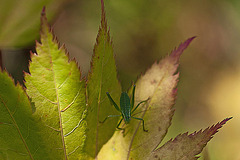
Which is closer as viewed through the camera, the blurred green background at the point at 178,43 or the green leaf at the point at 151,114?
the green leaf at the point at 151,114

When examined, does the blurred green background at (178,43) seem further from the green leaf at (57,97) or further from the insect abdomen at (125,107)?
the green leaf at (57,97)

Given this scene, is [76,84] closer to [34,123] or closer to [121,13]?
[34,123]

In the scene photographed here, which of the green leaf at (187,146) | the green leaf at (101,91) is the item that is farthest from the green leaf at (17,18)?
the green leaf at (187,146)

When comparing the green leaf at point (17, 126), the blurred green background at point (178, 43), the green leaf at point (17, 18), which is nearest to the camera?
the green leaf at point (17, 126)

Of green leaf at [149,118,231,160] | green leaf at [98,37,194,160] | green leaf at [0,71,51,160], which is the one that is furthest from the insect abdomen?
green leaf at [0,71,51,160]

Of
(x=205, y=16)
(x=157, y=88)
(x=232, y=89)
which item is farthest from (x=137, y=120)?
(x=205, y=16)

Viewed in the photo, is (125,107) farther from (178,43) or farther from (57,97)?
(178,43)

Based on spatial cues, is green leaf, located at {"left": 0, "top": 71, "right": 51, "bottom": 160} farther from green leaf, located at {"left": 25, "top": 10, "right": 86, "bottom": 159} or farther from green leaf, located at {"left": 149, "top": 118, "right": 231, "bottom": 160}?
green leaf, located at {"left": 149, "top": 118, "right": 231, "bottom": 160}
